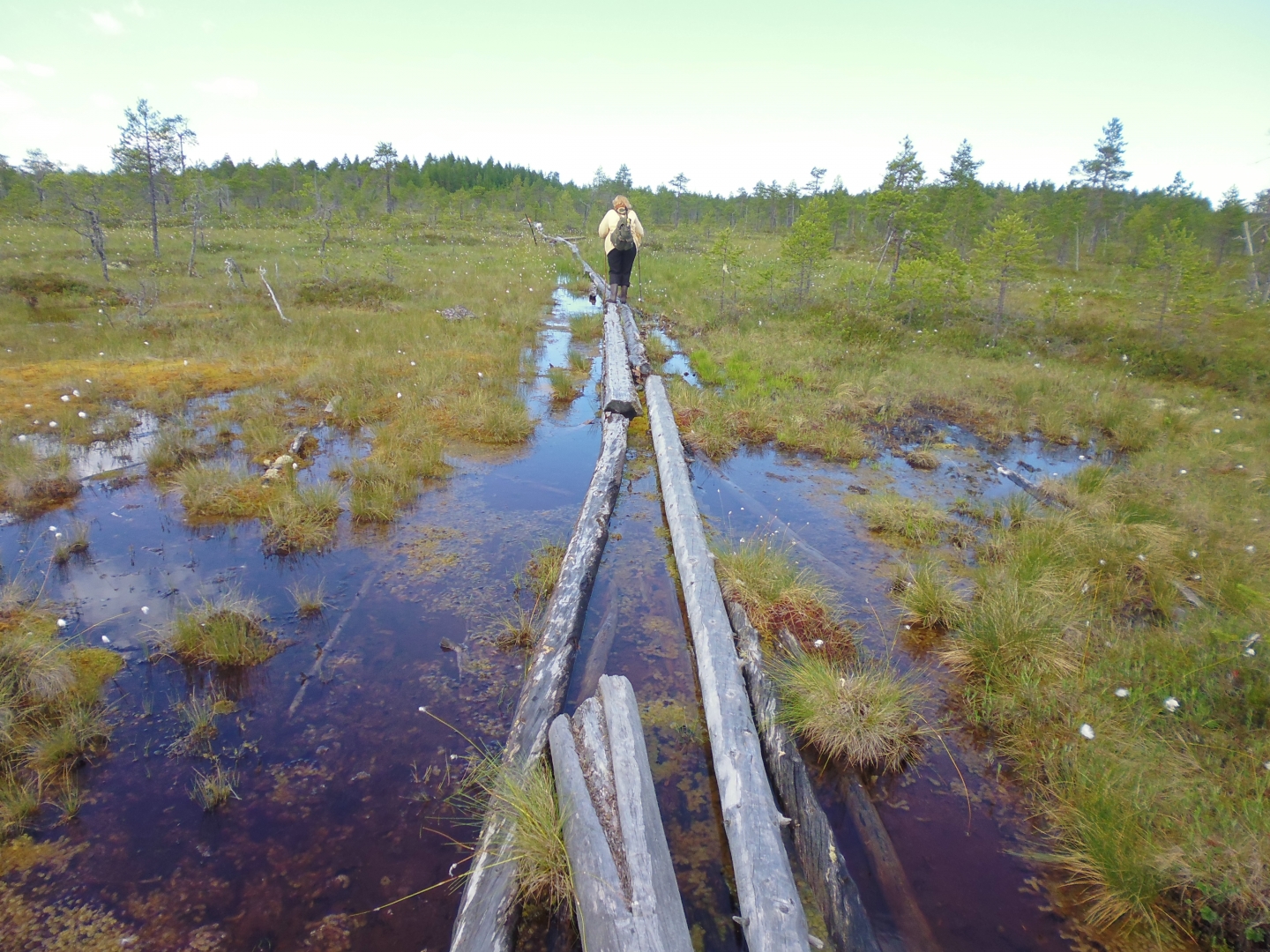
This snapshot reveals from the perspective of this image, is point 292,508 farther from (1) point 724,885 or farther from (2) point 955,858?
(2) point 955,858

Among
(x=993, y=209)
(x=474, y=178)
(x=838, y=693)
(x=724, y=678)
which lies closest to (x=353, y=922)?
(x=724, y=678)

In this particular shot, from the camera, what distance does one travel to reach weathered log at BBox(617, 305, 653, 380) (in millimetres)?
10219

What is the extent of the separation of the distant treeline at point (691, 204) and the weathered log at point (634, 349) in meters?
7.07

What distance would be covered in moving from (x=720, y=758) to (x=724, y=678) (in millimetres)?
515

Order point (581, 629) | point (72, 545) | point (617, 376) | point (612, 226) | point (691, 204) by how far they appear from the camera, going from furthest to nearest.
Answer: point (691, 204) → point (612, 226) → point (617, 376) → point (72, 545) → point (581, 629)

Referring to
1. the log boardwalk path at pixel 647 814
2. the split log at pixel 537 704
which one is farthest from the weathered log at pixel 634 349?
the log boardwalk path at pixel 647 814

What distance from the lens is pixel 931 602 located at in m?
4.64

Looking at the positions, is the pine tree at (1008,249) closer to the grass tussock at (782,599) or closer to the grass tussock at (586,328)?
the grass tussock at (586,328)

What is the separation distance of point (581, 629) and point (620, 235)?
9390mm

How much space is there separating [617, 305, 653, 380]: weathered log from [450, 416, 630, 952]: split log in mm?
4157

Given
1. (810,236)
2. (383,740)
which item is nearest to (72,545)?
(383,740)

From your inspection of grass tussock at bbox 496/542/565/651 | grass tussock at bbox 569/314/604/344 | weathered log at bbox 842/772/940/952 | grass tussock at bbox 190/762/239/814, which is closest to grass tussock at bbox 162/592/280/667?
grass tussock at bbox 190/762/239/814

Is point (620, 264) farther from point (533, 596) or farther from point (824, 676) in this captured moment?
point (824, 676)

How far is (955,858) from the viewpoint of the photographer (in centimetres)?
295
